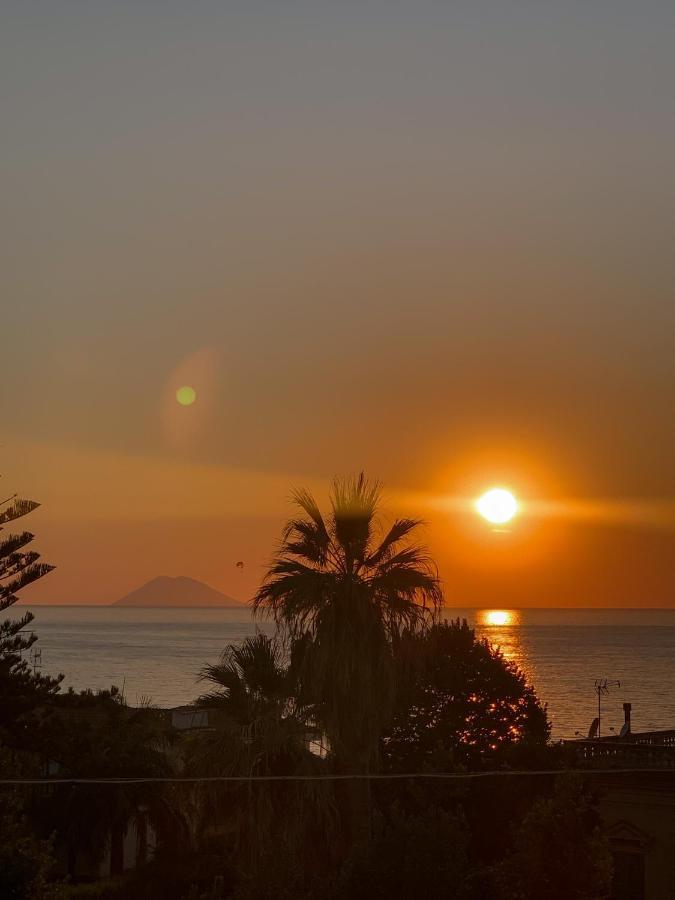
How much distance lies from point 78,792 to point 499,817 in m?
12.4

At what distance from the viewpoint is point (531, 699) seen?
39.0 m

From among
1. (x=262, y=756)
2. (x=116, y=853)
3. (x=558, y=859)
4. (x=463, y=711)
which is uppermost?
(x=463, y=711)

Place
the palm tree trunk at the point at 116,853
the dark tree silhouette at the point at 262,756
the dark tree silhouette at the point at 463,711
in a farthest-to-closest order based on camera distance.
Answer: the dark tree silhouette at the point at 463,711
the palm tree trunk at the point at 116,853
the dark tree silhouette at the point at 262,756

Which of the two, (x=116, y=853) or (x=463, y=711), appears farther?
(x=463, y=711)

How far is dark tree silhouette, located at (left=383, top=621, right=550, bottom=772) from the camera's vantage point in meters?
35.3

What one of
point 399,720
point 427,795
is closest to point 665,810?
point 427,795

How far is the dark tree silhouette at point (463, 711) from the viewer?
35.3 m

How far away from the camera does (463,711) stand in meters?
36.9

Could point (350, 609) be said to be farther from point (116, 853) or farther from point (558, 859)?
point (116, 853)

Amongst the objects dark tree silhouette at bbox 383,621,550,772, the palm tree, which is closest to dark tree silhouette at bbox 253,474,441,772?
the palm tree

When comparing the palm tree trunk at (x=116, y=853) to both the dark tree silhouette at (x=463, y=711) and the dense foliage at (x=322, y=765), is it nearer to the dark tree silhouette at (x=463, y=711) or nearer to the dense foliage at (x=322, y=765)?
the dense foliage at (x=322, y=765)

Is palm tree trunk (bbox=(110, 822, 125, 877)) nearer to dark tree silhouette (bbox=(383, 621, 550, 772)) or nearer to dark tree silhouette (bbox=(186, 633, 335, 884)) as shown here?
dark tree silhouette (bbox=(383, 621, 550, 772))

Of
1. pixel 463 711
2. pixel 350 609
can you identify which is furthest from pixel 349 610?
pixel 463 711

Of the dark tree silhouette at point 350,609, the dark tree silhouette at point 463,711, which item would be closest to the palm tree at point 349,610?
the dark tree silhouette at point 350,609
